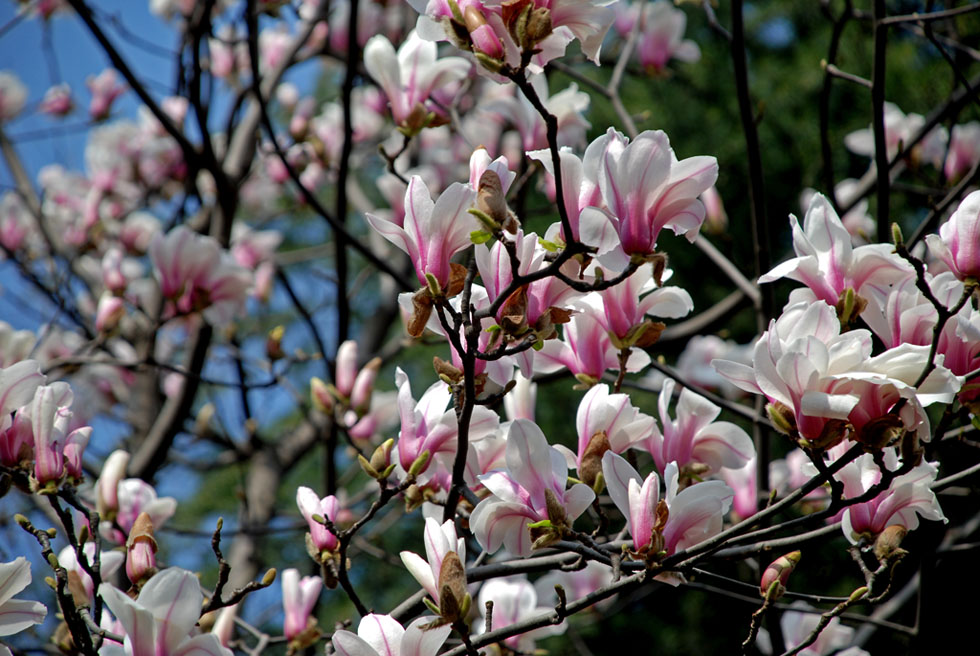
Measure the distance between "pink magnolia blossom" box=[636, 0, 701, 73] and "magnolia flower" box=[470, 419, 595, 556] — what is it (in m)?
1.77

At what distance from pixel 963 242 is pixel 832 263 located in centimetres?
14

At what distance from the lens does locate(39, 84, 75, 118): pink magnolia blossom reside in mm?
3633

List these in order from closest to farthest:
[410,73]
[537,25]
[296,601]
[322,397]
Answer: [537,25] → [296,601] → [410,73] → [322,397]

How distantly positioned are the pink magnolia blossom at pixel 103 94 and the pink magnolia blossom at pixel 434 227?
2875 mm

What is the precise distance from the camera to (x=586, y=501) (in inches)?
35.9

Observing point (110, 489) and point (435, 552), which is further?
point (110, 489)

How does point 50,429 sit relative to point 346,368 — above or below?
above

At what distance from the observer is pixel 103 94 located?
3.35 metres

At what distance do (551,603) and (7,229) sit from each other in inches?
96.5

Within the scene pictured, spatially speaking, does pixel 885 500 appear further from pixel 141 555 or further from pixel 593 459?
pixel 141 555

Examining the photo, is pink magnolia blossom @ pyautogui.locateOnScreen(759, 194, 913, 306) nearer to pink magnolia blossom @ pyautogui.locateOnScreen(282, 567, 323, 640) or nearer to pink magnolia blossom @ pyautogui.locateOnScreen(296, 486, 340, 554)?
pink magnolia blossom @ pyautogui.locateOnScreen(296, 486, 340, 554)

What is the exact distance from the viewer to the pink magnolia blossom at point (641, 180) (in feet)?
2.79

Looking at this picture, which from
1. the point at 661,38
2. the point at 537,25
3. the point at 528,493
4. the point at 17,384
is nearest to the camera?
the point at 537,25

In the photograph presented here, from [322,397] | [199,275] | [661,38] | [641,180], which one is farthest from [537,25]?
[661,38]
